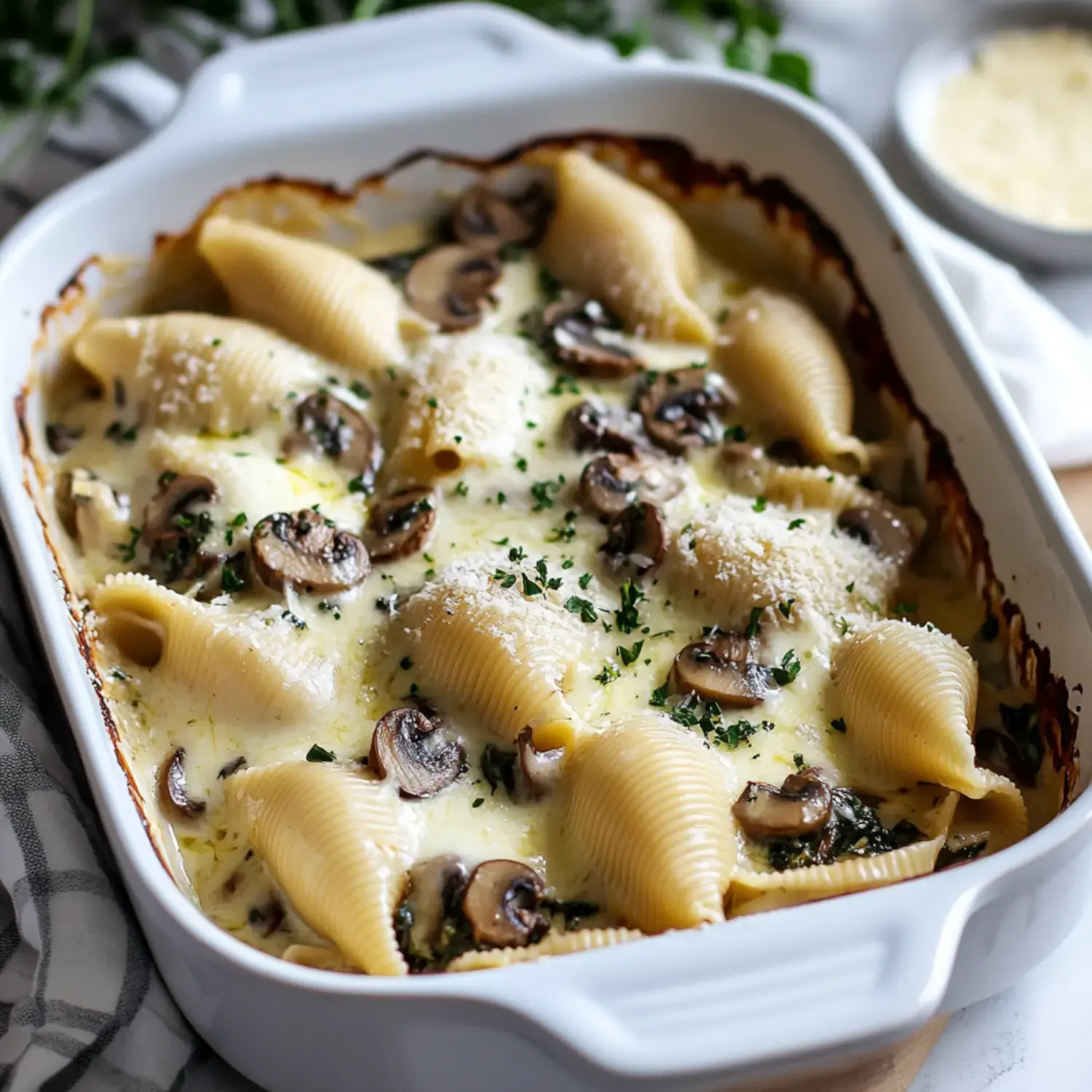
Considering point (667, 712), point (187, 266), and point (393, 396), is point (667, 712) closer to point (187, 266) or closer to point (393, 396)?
point (393, 396)

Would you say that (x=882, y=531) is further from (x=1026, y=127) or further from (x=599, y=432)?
(x=1026, y=127)

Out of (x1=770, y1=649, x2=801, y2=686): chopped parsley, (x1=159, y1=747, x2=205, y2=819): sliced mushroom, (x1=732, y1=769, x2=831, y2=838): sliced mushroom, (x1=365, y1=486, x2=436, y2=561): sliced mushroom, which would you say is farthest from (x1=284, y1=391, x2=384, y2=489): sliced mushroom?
(x1=732, y1=769, x2=831, y2=838): sliced mushroom

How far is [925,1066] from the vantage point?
2113 millimetres

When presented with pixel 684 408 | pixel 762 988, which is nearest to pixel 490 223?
pixel 684 408

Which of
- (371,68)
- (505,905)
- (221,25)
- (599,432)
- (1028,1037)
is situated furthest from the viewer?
(221,25)

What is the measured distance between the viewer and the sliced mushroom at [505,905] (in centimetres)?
190

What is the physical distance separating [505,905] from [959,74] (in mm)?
2742

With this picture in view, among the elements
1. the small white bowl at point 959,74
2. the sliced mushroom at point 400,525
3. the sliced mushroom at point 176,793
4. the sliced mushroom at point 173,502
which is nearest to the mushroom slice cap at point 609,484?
the sliced mushroom at point 400,525

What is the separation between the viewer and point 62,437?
8.79ft

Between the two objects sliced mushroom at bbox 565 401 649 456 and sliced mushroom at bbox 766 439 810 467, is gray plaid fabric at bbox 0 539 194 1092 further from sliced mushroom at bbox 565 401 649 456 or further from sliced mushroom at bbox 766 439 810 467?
A: sliced mushroom at bbox 766 439 810 467

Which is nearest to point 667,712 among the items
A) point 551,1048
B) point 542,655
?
point 542,655

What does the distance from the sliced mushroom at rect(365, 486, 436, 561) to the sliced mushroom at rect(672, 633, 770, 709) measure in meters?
0.48

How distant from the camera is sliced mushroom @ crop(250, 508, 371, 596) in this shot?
230 centimetres

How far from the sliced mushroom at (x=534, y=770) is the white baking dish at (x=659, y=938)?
1.45 ft
